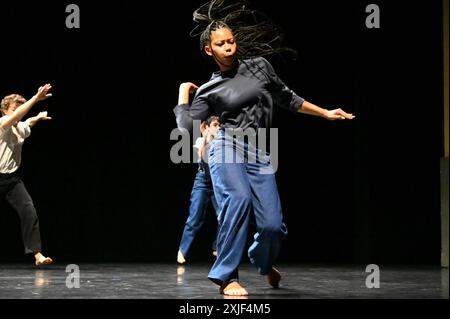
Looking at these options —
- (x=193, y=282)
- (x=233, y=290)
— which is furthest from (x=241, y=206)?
(x=193, y=282)

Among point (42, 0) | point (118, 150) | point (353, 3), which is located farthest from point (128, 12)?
point (353, 3)

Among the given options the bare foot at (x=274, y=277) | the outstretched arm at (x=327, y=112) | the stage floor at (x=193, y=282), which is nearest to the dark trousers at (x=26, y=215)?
the stage floor at (x=193, y=282)

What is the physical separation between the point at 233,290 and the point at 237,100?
0.78 meters

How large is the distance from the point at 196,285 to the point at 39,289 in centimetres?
75

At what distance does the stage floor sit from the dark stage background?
0.70 meters

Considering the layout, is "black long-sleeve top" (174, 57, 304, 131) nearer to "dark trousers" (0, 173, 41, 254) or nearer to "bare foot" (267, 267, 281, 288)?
"bare foot" (267, 267, 281, 288)

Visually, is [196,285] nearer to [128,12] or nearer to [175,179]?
[175,179]

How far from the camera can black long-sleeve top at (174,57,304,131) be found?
3289mm

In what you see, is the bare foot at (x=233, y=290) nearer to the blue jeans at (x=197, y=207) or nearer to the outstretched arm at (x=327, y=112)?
the outstretched arm at (x=327, y=112)

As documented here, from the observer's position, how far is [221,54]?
3314mm

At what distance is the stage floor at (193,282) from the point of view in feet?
11.0

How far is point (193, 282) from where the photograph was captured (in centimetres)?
403

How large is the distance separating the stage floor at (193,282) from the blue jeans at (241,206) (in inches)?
6.2

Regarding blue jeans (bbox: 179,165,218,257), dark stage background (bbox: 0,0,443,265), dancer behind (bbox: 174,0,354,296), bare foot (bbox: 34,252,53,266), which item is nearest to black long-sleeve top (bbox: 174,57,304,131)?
dancer behind (bbox: 174,0,354,296)
